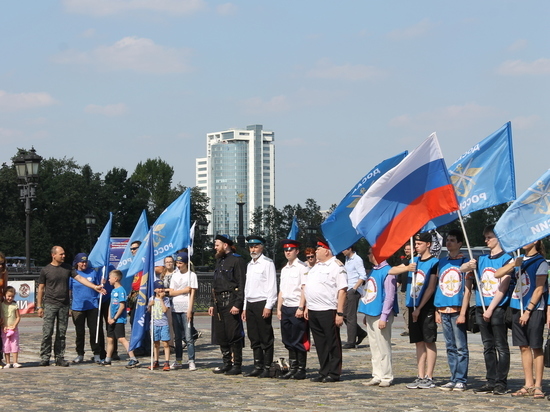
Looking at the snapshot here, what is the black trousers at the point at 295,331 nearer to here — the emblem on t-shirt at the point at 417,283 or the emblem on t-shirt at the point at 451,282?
the emblem on t-shirt at the point at 417,283

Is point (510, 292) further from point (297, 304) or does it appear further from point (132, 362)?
point (132, 362)

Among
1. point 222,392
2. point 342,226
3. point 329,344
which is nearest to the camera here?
point 222,392

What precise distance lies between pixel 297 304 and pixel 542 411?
13.7ft

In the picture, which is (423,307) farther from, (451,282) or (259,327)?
(259,327)

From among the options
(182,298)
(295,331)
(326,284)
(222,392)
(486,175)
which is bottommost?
(222,392)

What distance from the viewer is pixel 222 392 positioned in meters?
10.0

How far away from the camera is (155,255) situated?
13914mm

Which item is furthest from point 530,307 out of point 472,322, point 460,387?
point 460,387

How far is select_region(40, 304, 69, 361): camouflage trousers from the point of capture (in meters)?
13.8

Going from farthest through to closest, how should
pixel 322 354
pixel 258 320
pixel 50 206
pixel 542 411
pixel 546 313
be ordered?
pixel 50 206 → pixel 258 320 → pixel 322 354 → pixel 546 313 → pixel 542 411

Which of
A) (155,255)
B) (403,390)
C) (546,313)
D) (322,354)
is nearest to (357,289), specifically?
(155,255)

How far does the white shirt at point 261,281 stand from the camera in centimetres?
1195

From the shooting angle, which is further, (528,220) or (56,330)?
(56,330)

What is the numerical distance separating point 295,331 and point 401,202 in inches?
99.1
